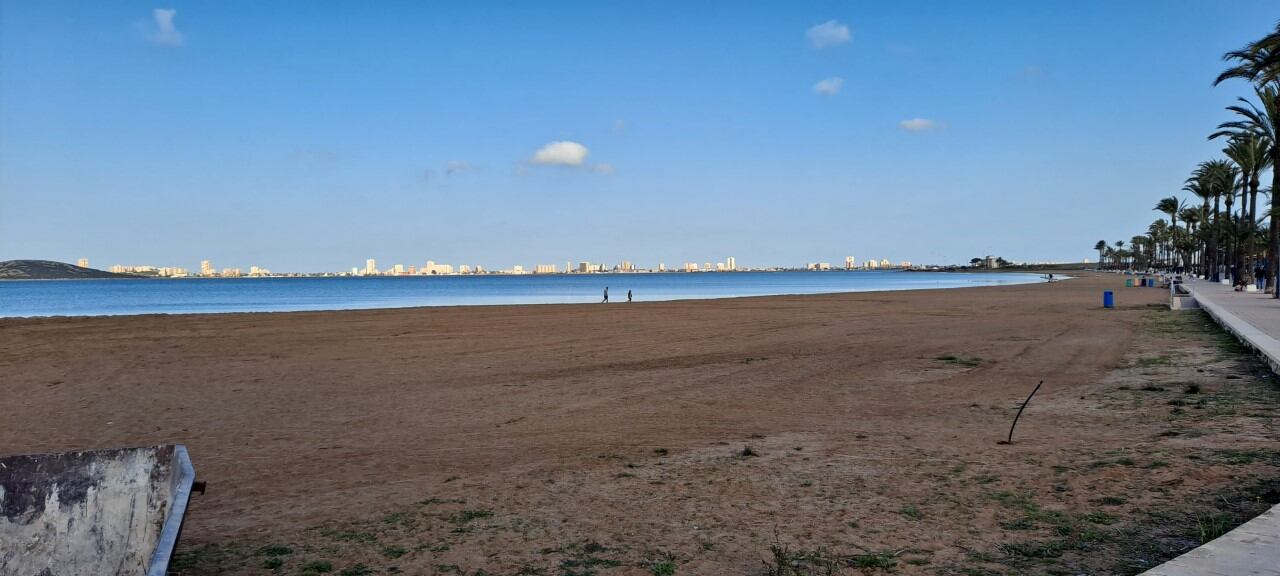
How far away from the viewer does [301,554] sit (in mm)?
5371

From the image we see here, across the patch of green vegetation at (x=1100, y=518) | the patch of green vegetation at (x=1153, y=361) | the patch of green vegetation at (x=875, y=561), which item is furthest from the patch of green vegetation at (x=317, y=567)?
the patch of green vegetation at (x=1153, y=361)

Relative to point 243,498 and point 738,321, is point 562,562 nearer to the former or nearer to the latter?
point 243,498

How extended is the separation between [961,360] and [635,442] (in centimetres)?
918

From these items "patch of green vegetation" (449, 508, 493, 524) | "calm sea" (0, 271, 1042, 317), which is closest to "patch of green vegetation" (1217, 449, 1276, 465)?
"patch of green vegetation" (449, 508, 493, 524)

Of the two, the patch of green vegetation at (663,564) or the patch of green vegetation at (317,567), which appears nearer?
the patch of green vegetation at (663,564)

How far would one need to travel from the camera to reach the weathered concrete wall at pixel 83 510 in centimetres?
482

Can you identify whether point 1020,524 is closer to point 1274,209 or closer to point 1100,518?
point 1100,518

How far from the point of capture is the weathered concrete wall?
4.82 m

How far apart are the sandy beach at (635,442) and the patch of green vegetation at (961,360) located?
0.18 metres

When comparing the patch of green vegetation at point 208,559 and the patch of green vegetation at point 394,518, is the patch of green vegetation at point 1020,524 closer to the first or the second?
the patch of green vegetation at point 394,518

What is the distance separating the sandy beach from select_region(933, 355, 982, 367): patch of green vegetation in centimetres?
18

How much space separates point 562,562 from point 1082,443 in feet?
19.0

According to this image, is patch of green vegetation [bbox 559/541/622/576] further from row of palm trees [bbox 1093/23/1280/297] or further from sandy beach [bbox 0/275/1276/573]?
row of palm trees [bbox 1093/23/1280/297]

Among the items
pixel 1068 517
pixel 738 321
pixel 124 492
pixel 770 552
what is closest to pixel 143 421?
pixel 124 492
